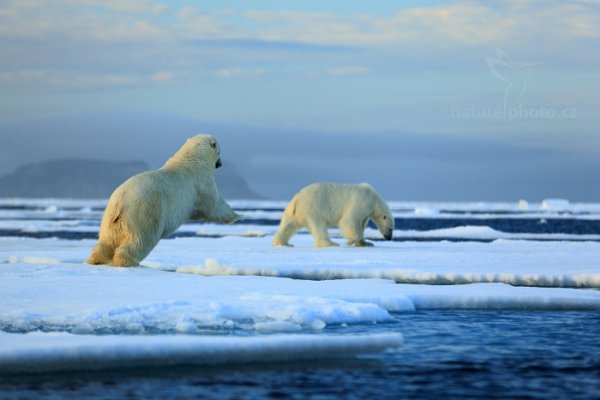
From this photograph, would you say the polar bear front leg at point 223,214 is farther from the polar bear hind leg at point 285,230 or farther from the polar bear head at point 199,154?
the polar bear hind leg at point 285,230

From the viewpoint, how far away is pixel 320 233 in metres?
16.1

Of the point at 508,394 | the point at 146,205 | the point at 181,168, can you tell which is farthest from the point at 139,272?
the point at 508,394

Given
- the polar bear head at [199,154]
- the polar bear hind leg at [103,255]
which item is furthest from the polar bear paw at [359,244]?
the polar bear hind leg at [103,255]

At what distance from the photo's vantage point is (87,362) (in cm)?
595

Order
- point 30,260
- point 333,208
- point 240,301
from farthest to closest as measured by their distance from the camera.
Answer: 1. point 333,208
2. point 30,260
3. point 240,301

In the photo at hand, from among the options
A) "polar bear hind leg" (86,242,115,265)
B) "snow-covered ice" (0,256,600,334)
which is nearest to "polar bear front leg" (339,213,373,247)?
"snow-covered ice" (0,256,600,334)

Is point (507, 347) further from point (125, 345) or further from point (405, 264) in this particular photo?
point (405, 264)

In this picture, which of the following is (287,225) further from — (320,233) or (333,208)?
(333,208)

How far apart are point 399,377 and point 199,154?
5.90 meters

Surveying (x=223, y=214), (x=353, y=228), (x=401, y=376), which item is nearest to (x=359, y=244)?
(x=353, y=228)

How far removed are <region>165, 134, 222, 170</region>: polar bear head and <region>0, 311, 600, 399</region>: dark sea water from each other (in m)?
4.40

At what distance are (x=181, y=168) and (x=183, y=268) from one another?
1.38m

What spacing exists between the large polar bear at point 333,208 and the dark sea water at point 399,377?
8614 mm

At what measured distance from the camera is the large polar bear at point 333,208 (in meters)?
16.0
